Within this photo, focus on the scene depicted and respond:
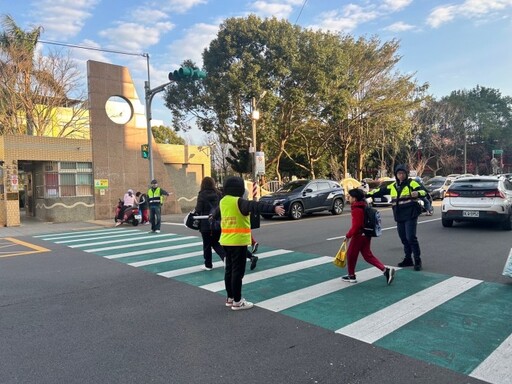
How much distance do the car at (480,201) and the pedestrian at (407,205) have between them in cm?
553

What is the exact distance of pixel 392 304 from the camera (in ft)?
17.2

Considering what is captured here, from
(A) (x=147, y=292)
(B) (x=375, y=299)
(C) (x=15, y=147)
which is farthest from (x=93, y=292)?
(C) (x=15, y=147)

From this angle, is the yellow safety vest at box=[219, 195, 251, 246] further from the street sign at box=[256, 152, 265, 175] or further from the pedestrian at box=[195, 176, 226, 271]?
the street sign at box=[256, 152, 265, 175]

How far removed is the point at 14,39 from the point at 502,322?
2739 centimetres

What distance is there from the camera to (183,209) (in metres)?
24.8

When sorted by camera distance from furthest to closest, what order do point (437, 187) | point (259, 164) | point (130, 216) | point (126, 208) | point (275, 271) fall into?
point (437, 187) < point (259, 164) < point (126, 208) < point (130, 216) < point (275, 271)

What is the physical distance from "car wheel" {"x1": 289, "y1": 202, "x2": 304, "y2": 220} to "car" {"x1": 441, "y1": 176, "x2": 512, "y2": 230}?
19.1 ft

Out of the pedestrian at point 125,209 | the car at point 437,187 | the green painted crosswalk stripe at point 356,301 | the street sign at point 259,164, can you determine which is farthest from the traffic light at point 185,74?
the car at point 437,187

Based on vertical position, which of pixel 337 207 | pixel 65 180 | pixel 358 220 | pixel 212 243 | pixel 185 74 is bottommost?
pixel 337 207

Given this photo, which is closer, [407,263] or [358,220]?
[358,220]

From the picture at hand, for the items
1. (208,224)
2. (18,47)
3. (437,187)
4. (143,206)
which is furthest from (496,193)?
(18,47)

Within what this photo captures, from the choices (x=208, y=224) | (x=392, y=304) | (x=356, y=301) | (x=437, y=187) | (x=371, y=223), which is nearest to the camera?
(x=392, y=304)

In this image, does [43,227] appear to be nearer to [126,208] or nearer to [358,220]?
[126,208]

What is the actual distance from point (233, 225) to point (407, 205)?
348 centimetres
